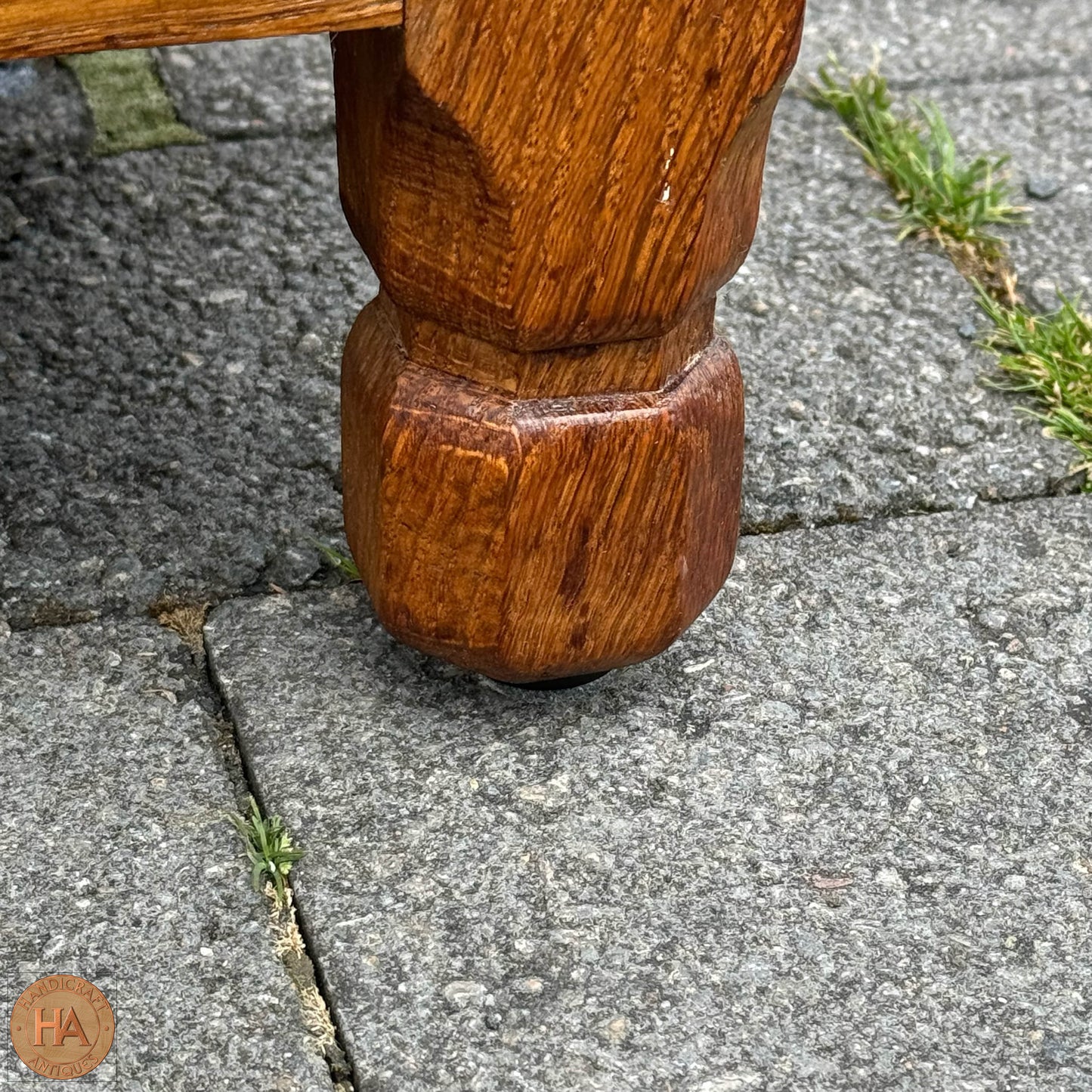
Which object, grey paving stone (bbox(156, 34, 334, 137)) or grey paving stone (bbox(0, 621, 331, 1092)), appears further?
grey paving stone (bbox(156, 34, 334, 137))

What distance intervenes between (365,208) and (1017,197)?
113 cm

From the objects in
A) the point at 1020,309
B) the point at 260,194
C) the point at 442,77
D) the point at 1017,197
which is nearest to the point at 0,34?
the point at 442,77

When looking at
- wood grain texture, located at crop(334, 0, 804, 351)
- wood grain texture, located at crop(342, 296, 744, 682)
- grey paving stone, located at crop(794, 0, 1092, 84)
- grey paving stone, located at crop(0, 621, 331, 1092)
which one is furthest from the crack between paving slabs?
grey paving stone, located at crop(794, 0, 1092, 84)

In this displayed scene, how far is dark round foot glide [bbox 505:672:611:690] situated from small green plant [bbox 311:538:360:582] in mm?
182

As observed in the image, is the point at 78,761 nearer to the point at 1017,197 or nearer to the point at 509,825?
the point at 509,825

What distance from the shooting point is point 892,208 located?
1.81 metres

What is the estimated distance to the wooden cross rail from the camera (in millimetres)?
846

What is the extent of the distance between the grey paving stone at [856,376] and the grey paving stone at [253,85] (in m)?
0.59

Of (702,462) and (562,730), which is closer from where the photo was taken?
(702,462)

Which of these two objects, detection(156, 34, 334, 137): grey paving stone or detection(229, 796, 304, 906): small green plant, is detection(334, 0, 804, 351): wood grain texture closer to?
detection(229, 796, 304, 906): small green plant

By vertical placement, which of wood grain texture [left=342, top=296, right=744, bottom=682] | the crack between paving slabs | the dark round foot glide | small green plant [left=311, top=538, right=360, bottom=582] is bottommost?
the crack between paving slabs

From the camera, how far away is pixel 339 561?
126 centimetres

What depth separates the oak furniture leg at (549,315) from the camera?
86 cm

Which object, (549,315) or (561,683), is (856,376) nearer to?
(561,683)
